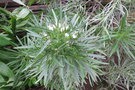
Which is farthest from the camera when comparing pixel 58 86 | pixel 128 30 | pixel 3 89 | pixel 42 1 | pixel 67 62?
pixel 42 1

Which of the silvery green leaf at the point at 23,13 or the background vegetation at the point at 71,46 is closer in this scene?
the background vegetation at the point at 71,46

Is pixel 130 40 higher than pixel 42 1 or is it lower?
lower

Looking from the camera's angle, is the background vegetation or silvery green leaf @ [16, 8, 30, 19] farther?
silvery green leaf @ [16, 8, 30, 19]

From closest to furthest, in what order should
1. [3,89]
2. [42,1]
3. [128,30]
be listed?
[128,30] < [3,89] < [42,1]

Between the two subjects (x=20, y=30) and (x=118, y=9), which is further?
(x=20, y=30)

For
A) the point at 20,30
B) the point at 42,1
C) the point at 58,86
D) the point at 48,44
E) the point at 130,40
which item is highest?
the point at 42,1

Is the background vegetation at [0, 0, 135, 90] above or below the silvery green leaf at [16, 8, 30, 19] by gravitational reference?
below

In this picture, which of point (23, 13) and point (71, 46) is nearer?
point (71, 46)

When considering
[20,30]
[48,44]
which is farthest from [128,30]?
[20,30]

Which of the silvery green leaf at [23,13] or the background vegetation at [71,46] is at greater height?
the silvery green leaf at [23,13]

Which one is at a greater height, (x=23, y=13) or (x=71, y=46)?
(x=23, y=13)

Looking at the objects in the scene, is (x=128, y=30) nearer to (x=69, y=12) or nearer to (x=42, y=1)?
(x=69, y=12)
